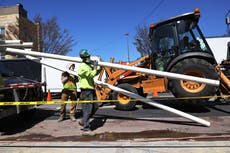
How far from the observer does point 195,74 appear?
8.17 meters

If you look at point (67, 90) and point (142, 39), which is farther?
point (142, 39)

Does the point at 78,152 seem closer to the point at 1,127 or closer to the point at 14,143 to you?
the point at 14,143

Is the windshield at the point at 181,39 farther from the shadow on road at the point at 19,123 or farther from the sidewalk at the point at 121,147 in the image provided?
the shadow on road at the point at 19,123

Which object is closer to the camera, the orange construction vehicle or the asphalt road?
the asphalt road

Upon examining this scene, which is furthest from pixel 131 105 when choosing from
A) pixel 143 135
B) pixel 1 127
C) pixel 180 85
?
pixel 1 127

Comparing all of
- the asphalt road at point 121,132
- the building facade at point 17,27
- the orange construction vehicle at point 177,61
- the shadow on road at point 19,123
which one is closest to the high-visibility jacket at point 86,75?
the asphalt road at point 121,132

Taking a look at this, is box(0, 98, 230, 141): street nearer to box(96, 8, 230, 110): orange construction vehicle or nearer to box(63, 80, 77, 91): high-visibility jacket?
box(96, 8, 230, 110): orange construction vehicle

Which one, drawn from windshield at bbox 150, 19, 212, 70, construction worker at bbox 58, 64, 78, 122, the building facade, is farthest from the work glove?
the building facade

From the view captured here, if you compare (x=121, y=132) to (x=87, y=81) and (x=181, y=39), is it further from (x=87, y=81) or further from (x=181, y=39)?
(x=181, y=39)

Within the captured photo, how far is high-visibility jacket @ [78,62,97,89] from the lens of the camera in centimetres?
632

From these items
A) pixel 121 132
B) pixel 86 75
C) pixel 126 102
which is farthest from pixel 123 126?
pixel 126 102

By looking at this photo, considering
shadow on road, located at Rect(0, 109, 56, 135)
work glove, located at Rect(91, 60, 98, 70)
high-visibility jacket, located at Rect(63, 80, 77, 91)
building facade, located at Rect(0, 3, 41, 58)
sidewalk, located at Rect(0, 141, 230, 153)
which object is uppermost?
building facade, located at Rect(0, 3, 41, 58)

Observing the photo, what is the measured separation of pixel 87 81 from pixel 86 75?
17 centimetres

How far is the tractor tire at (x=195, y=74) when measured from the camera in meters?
7.89
